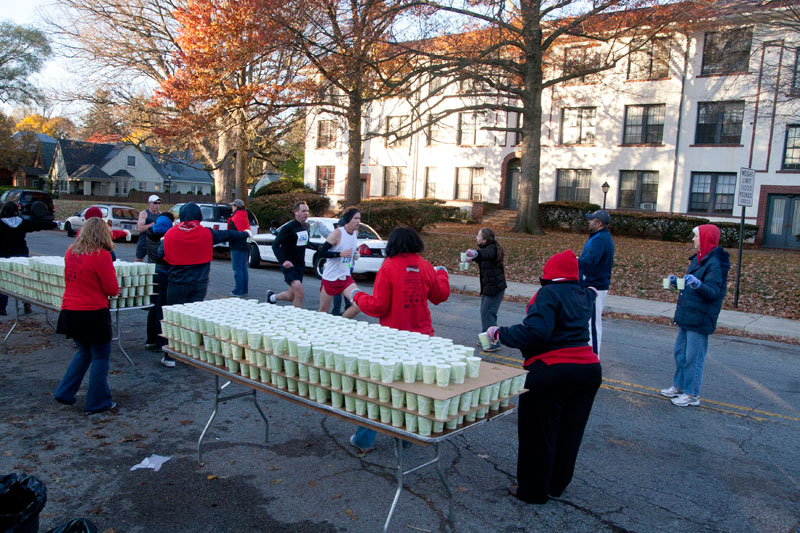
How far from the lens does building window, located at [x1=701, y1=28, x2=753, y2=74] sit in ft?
93.2

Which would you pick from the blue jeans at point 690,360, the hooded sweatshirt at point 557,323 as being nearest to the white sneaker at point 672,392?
the blue jeans at point 690,360

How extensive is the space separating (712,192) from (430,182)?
16894mm

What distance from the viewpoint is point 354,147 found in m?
23.2

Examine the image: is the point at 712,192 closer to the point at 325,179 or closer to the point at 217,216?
the point at 217,216

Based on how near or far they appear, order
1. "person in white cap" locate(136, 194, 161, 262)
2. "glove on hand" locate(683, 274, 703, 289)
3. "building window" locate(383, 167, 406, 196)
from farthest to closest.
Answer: "building window" locate(383, 167, 406, 196), "person in white cap" locate(136, 194, 161, 262), "glove on hand" locate(683, 274, 703, 289)

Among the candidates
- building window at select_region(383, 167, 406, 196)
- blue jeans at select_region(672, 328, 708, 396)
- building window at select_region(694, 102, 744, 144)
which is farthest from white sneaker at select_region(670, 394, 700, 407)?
building window at select_region(383, 167, 406, 196)

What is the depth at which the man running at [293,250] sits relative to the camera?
943cm

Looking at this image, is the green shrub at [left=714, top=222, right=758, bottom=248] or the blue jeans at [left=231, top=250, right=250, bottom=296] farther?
the green shrub at [left=714, top=222, right=758, bottom=248]

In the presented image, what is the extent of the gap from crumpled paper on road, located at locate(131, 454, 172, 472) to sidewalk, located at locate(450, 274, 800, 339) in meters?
10.6

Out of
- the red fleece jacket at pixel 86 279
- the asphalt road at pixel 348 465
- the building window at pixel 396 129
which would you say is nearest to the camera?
the asphalt road at pixel 348 465

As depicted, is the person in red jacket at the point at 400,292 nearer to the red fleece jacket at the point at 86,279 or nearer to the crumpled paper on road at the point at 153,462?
the crumpled paper on road at the point at 153,462

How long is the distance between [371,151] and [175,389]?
36.2 metres

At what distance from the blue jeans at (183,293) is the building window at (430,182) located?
3246 cm

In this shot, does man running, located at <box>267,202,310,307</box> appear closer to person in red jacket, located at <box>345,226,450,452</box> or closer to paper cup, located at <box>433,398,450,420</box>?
person in red jacket, located at <box>345,226,450,452</box>
